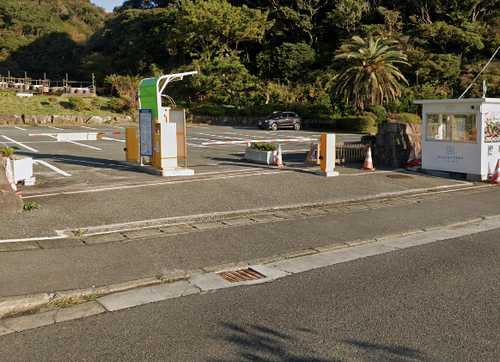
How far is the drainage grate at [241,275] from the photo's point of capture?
644 centimetres

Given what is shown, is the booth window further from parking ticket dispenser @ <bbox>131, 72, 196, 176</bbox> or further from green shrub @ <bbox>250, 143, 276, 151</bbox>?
parking ticket dispenser @ <bbox>131, 72, 196, 176</bbox>

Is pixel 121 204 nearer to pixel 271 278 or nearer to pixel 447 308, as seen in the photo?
pixel 271 278

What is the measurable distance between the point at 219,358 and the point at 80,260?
11.0 feet

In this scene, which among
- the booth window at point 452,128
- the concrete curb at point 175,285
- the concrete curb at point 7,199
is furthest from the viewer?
the booth window at point 452,128

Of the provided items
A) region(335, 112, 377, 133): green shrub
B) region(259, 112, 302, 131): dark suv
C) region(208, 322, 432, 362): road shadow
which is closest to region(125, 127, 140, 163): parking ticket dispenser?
region(208, 322, 432, 362): road shadow

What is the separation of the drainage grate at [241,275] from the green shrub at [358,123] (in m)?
32.3

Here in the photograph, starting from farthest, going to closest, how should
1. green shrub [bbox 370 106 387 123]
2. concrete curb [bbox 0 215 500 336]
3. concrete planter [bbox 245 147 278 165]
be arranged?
green shrub [bbox 370 106 387 123], concrete planter [bbox 245 147 278 165], concrete curb [bbox 0 215 500 336]

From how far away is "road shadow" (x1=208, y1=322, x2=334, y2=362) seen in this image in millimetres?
4281

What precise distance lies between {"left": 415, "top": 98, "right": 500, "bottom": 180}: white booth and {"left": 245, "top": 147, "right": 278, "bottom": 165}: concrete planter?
185 inches

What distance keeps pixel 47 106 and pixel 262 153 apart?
3319cm

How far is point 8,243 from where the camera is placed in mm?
7543

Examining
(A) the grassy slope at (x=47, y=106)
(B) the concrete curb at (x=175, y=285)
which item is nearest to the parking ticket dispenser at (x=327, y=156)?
(B) the concrete curb at (x=175, y=285)

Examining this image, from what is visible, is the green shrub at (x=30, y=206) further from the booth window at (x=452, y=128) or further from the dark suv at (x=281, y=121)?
the dark suv at (x=281, y=121)

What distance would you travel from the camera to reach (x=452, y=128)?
50.9ft
